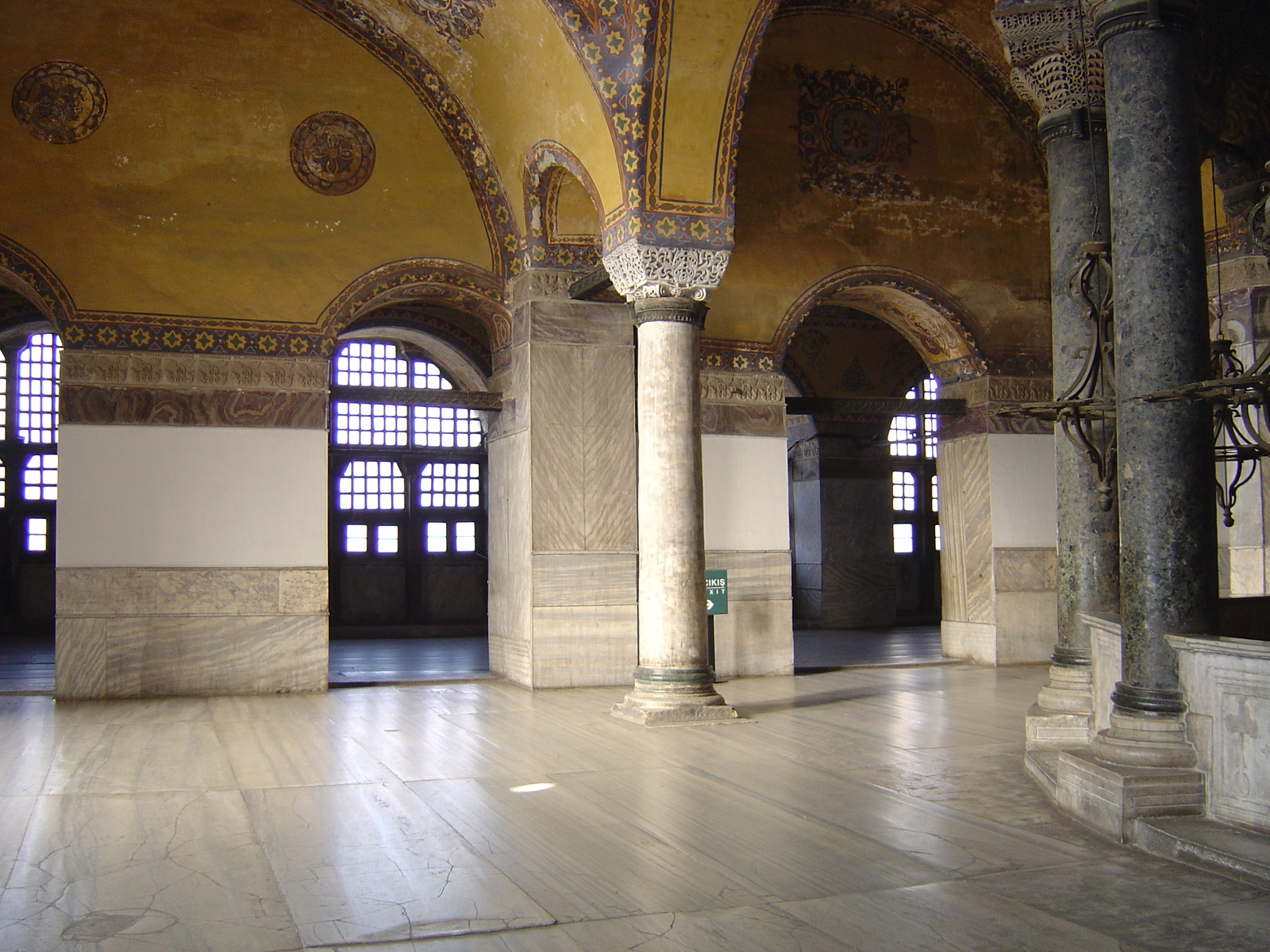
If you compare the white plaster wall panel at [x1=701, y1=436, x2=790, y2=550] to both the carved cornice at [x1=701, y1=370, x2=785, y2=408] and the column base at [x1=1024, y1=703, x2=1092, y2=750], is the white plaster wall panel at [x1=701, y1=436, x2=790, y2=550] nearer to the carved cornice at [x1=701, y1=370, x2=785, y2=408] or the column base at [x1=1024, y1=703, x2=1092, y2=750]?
the carved cornice at [x1=701, y1=370, x2=785, y2=408]

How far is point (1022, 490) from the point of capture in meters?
13.0

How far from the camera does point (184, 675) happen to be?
10.5m

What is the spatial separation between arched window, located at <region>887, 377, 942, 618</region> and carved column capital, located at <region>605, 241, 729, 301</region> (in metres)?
10.8

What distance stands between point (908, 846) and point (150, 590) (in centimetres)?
757

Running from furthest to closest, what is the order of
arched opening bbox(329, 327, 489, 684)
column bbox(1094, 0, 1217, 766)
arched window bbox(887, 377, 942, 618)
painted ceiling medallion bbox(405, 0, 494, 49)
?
1. arched window bbox(887, 377, 942, 618)
2. arched opening bbox(329, 327, 489, 684)
3. painted ceiling medallion bbox(405, 0, 494, 49)
4. column bbox(1094, 0, 1217, 766)

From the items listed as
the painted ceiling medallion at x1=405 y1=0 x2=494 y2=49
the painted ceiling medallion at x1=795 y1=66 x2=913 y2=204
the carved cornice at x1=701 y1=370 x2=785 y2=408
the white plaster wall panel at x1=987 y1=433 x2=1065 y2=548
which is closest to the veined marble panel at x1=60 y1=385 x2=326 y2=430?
the painted ceiling medallion at x1=405 y1=0 x2=494 y2=49

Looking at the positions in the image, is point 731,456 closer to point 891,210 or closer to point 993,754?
point 891,210

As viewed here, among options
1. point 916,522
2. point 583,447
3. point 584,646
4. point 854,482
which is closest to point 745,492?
point 583,447

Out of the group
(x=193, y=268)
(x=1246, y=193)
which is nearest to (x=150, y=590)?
(x=193, y=268)

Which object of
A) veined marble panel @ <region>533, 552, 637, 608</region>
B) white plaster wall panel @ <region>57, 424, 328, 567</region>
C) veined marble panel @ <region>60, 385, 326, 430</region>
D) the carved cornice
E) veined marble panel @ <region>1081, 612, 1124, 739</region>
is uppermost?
the carved cornice

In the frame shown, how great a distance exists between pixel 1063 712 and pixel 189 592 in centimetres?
732

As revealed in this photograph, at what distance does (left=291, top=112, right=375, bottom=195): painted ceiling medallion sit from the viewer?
1113cm

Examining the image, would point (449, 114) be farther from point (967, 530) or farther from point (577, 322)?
point (967, 530)

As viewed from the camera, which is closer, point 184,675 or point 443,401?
point 184,675
